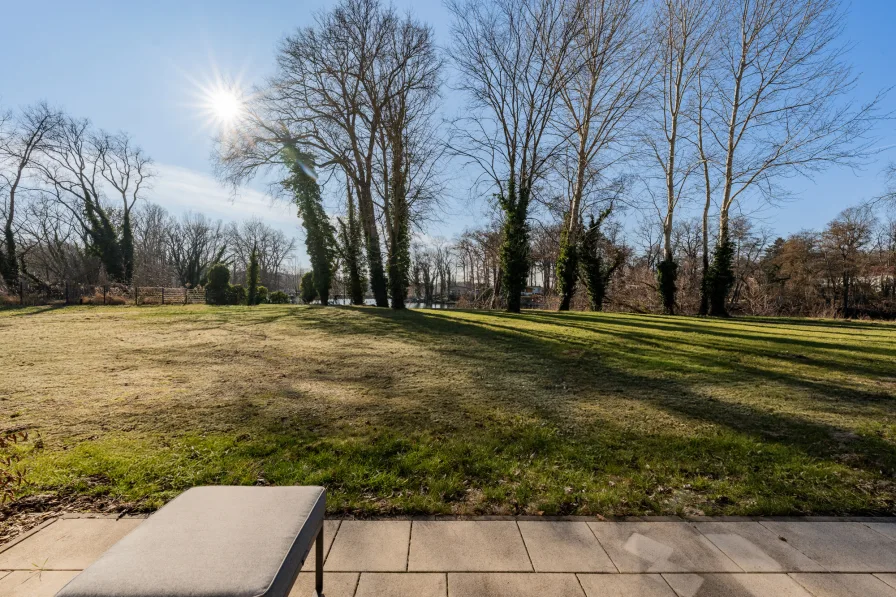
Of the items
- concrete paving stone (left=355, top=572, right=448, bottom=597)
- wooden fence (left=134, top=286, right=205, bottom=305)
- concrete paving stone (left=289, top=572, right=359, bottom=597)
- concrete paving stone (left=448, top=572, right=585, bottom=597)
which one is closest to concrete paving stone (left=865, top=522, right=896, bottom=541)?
concrete paving stone (left=448, top=572, right=585, bottom=597)

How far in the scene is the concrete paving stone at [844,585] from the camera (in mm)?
1990

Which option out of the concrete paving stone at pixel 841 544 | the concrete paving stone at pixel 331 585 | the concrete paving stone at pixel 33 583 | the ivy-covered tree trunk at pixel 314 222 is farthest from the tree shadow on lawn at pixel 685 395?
the ivy-covered tree trunk at pixel 314 222

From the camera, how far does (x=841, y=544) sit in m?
2.39

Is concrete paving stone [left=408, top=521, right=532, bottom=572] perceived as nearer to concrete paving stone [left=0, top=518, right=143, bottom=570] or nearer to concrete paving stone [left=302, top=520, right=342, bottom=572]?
concrete paving stone [left=302, top=520, right=342, bottom=572]

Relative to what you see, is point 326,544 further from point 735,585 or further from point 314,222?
point 314,222

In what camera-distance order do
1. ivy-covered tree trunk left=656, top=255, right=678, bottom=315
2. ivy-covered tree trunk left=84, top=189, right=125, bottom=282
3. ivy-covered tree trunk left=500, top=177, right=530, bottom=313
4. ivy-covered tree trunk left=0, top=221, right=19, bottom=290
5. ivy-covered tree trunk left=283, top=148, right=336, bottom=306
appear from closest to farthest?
1. ivy-covered tree trunk left=500, top=177, right=530, bottom=313
2. ivy-covered tree trunk left=656, top=255, right=678, bottom=315
3. ivy-covered tree trunk left=283, top=148, right=336, bottom=306
4. ivy-covered tree trunk left=0, top=221, right=19, bottom=290
5. ivy-covered tree trunk left=84, top=189, right=125, bottom=282

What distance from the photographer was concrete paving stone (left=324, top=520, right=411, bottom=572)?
2135 mm

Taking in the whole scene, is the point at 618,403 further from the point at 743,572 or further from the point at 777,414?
the point at 743,572

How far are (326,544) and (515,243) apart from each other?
50.7ft

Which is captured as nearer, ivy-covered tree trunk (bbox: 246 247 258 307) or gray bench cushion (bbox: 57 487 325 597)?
gray bench cushion (bbox: 57 487 325 597)

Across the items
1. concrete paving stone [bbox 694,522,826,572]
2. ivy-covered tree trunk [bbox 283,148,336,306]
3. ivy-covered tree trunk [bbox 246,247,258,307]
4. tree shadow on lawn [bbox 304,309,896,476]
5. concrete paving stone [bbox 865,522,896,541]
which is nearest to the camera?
concrete paving stone [bbox 694,522,826,572]

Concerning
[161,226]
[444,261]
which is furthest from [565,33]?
[161,226]

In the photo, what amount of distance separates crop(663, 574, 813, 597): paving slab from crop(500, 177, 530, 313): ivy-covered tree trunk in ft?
47.9

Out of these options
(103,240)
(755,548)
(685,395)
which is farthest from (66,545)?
(103,240)
